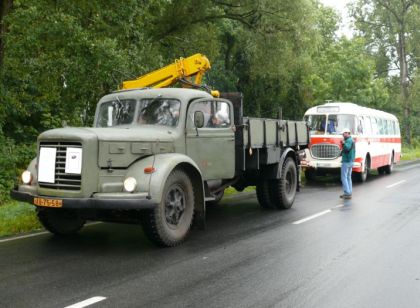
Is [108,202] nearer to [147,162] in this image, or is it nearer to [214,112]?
[147,162]

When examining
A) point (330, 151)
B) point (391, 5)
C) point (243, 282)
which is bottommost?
point (243, 282)

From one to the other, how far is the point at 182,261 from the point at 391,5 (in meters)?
47.4

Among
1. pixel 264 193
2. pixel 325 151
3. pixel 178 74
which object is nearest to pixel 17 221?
pixel 178 74

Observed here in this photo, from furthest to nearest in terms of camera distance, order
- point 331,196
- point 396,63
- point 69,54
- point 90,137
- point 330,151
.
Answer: point 396,63
point 330,151
point 331,196
point 69,54
point 90,137

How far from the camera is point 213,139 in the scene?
9.00 meters

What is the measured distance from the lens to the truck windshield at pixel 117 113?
880 centimetres

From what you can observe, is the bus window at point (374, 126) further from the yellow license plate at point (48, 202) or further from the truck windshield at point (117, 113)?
the yellow license plate at point (48, 202)

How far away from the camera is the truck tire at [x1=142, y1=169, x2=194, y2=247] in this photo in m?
7.31

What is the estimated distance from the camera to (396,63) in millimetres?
56938

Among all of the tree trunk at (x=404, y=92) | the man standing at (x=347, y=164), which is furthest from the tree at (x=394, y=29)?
the man standing at (x=347, y=164)

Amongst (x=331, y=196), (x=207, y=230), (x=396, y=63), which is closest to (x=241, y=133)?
(x=207, y=230)

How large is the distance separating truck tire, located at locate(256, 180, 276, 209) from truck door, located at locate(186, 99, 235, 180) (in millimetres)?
1852

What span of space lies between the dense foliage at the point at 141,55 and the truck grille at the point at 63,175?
5.24 meters

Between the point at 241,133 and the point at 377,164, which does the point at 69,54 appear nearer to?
the point at 241,133
